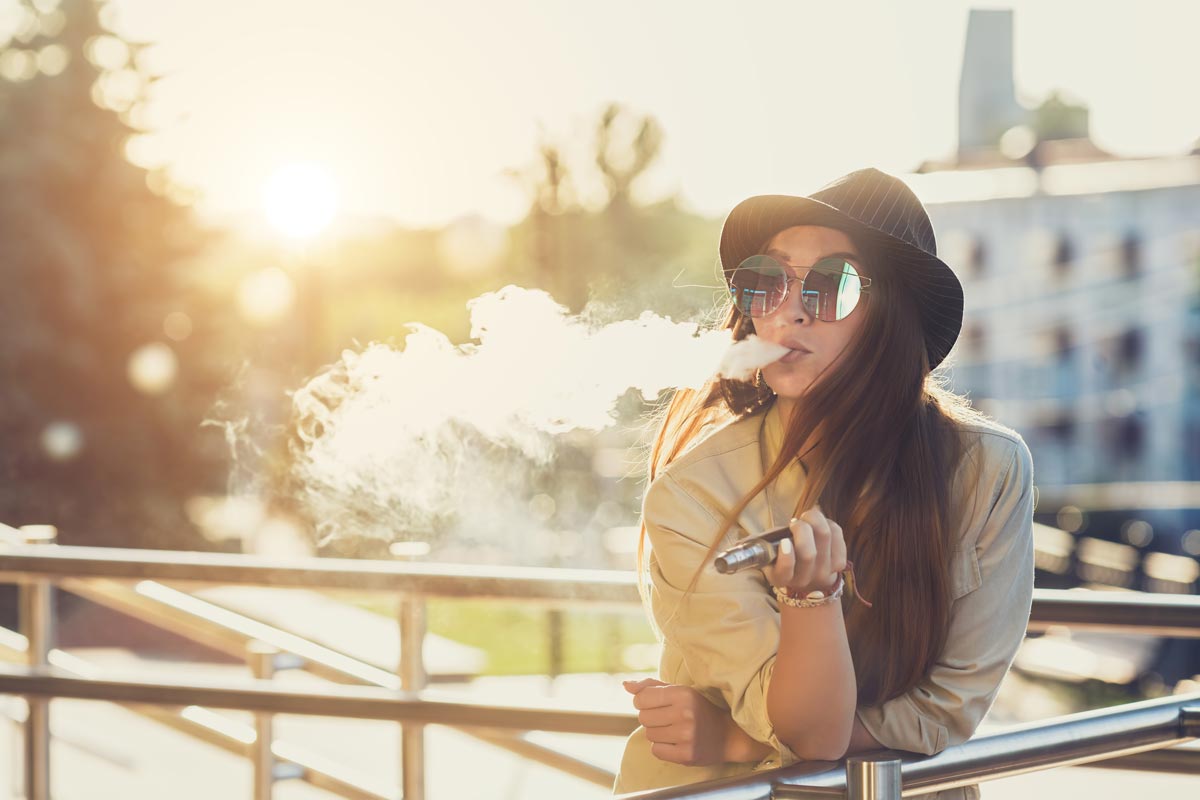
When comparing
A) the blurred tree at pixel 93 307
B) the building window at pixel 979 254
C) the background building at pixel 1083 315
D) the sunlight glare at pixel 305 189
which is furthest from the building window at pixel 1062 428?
the sunlight glare at pixel 305 189

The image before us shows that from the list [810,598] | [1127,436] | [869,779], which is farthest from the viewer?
[1127,436]

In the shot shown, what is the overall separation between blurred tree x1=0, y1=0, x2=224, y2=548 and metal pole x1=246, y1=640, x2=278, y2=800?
13.5 metres

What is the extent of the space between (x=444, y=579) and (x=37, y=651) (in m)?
1.20

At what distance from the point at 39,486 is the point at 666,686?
1615 centimetres

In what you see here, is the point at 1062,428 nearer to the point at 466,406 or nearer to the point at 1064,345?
the point at 1064,345

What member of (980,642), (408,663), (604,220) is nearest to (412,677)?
(408,663)

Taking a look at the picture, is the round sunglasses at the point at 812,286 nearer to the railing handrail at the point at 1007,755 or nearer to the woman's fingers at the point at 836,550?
the woman's fingers at the point at 836,550

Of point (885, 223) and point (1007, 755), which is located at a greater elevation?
point (885, 223)

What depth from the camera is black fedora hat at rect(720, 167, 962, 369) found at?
5.78 ft

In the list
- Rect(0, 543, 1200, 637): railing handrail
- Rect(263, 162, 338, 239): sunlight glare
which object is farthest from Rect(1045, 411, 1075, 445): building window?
Rect(0, 543, 1200, 637): railing handrail

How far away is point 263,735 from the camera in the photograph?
2.90 meters

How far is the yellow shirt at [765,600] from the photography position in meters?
1.60

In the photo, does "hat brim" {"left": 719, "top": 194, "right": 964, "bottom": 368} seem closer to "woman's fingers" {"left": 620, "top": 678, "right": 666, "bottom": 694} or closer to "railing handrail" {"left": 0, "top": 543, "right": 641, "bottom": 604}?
"woman's fingers" {"left": 620, "top": 678, "right": 666, "bottom": 694}

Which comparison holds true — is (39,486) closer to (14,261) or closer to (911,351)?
(14,261)
